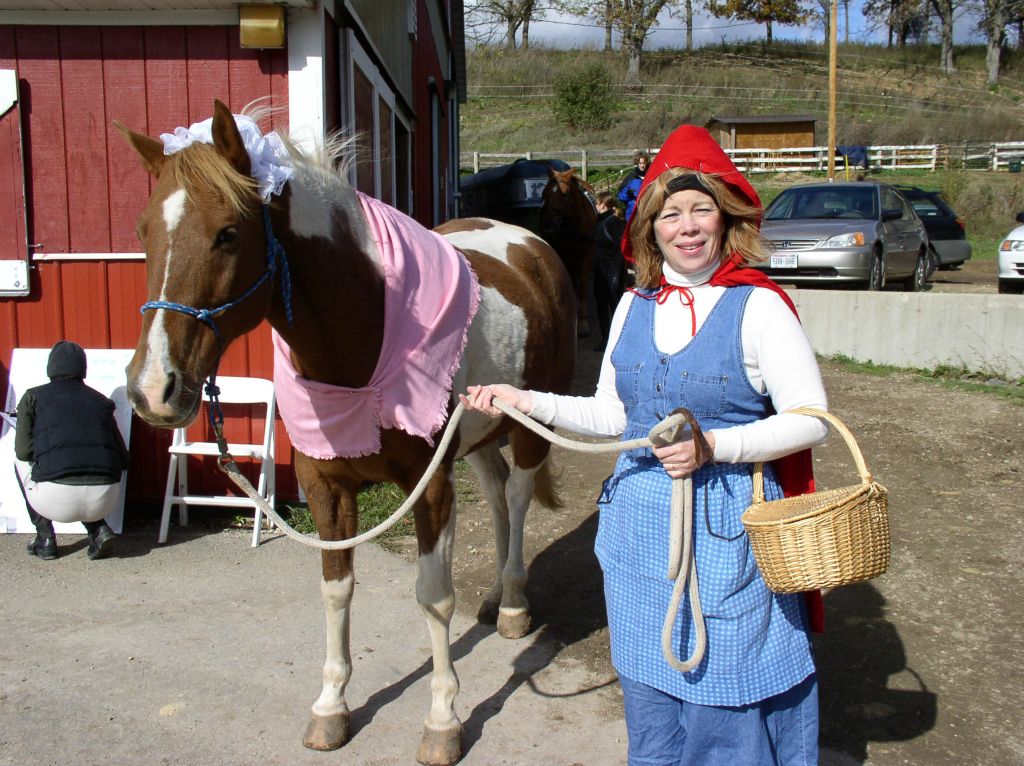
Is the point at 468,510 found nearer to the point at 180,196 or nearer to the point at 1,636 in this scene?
the point at 1,636

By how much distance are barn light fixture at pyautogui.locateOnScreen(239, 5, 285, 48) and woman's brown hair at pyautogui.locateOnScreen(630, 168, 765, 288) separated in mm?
3165

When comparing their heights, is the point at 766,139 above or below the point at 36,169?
above

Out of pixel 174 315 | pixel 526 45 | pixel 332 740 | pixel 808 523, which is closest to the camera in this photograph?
pixel 808 523

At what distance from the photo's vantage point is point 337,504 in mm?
3076

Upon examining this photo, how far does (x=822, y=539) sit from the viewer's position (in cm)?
186

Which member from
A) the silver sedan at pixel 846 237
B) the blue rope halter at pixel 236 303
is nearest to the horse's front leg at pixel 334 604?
the blue rope halter at pixel 236 303

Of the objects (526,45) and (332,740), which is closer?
(332,740)

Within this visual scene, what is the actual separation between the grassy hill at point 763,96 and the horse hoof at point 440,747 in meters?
24.3

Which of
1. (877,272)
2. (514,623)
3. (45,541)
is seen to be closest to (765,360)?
(514,623)

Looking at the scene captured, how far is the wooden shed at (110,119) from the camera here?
4.80 metres

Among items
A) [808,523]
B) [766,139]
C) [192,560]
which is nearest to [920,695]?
[808,523]

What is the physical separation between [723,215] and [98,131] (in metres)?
4.11

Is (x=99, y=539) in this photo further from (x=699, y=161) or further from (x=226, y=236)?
(x=699, y=161)

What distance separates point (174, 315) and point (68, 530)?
3396 millimetres
